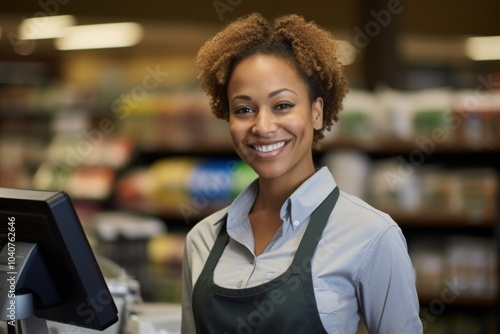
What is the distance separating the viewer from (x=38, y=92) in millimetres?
8922

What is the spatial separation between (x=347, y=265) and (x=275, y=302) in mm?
194

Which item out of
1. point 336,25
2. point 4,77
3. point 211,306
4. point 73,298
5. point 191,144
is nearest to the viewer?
point 73,298

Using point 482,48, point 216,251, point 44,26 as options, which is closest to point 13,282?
point 216,251

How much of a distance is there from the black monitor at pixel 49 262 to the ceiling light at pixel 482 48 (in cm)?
1050

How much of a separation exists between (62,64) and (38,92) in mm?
3689

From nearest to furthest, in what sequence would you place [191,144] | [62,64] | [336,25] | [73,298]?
[73,298]
[191,144]
[336,25]
[62,64]

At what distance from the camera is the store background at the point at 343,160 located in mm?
5000

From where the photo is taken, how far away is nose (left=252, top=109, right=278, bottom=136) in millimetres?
1906

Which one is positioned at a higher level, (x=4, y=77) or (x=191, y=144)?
(x=4, y=77)

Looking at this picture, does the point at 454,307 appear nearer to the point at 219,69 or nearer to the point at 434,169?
the point at 434,169

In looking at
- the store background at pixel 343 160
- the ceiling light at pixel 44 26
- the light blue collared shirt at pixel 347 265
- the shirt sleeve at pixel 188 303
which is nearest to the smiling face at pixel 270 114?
the light blue collared shirt at pixel 347 265

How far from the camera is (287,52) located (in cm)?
200

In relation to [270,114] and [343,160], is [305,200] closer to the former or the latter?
[270,114]

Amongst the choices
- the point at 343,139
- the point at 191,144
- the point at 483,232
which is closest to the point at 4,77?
the point at 191,144
